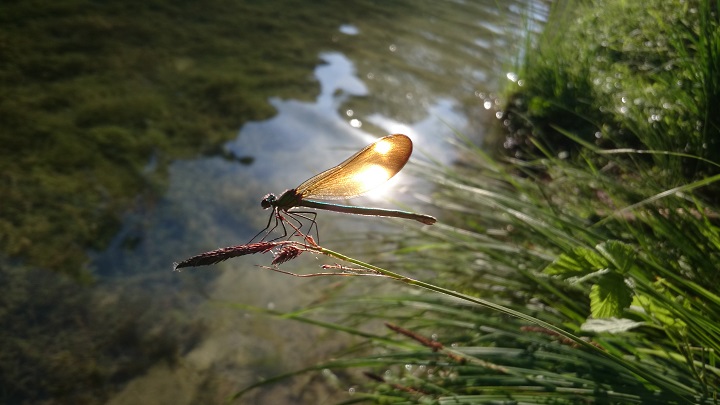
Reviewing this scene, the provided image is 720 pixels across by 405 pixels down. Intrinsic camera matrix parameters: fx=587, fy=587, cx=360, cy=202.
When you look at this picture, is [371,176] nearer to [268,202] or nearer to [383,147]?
[383,147]

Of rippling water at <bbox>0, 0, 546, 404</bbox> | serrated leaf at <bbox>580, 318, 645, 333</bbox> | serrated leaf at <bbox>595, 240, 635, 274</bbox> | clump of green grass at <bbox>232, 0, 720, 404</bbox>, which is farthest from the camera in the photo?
rippling water at <bbox>0, 0, 546, 404</bbox>

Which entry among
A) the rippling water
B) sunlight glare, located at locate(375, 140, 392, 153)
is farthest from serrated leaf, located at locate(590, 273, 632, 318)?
the rippling water

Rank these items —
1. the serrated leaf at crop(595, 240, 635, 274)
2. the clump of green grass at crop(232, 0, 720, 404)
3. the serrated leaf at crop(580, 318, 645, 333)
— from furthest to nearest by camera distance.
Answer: the clump of green grass at crop(232, 0, 720, 404) → the serrated leaf at crop(580, 318, 645, 333) → the serrated leaf at crop(595, 240, 635, 274)

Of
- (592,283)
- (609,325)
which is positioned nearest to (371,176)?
(609,325)

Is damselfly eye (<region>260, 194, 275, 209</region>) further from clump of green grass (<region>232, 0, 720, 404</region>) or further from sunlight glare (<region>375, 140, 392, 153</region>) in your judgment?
clump of green grass (<region>232, 0, 720, 404</region>)

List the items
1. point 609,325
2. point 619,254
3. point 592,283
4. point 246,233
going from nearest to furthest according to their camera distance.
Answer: point 619,254, point 609,325, point 592,283, point 246,233

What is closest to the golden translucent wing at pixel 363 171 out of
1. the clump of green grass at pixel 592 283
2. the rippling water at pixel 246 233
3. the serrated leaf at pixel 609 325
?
the clump of green grass at pixel 592 283
